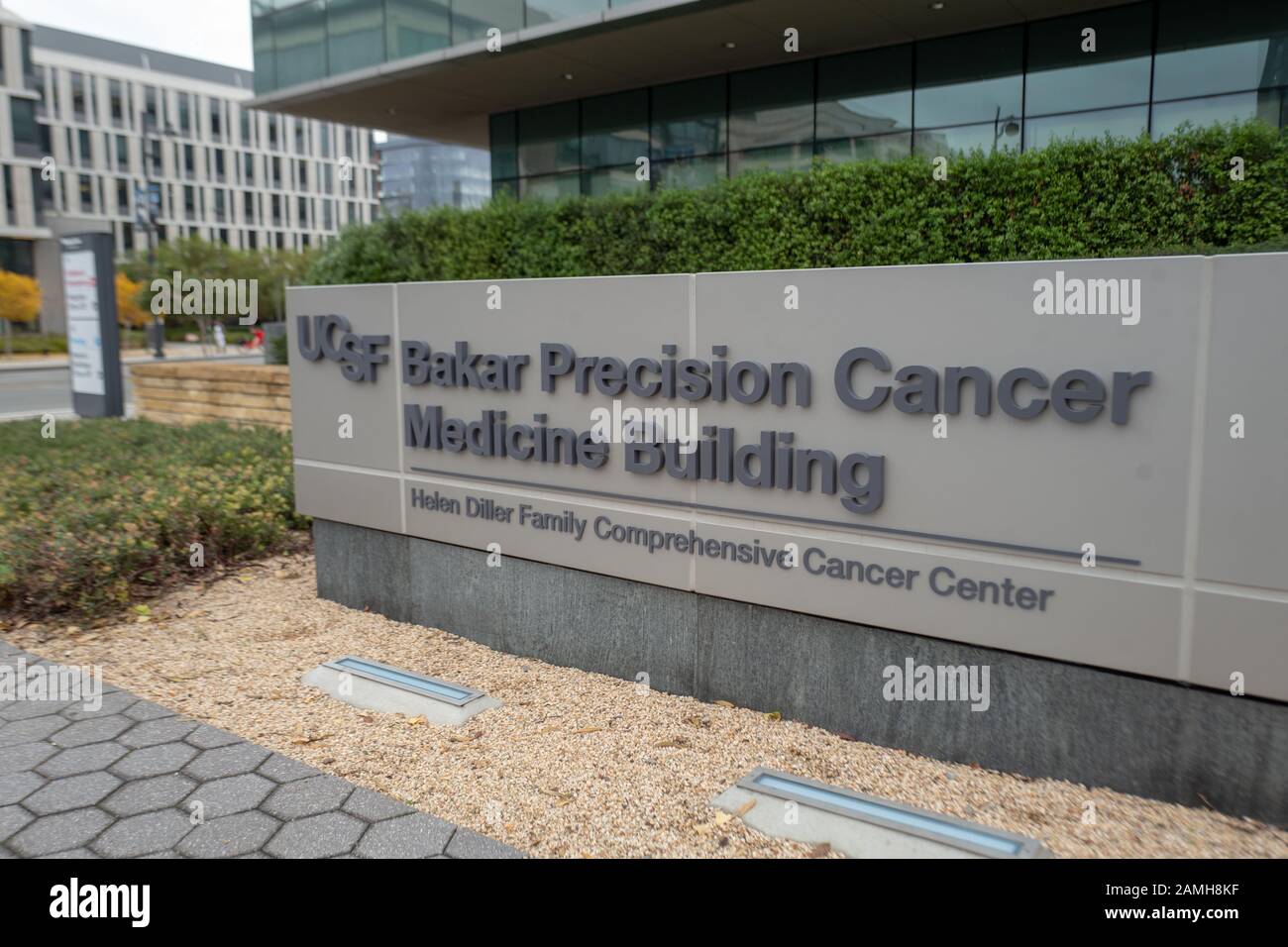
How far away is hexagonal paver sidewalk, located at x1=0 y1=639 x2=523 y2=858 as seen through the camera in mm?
3648

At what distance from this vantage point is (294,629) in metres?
6.31

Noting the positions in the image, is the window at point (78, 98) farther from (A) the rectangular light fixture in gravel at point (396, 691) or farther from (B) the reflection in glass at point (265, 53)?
(A) the rectangular light fixture in gravel at point (396, 691)

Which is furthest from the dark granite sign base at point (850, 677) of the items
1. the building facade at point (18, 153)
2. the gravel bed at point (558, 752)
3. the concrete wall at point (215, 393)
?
the building facade at point (18, 153)

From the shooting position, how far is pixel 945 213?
867 cm

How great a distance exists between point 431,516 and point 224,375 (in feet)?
32.0

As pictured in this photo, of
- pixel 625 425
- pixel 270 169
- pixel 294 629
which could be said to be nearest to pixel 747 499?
pixel 625 425

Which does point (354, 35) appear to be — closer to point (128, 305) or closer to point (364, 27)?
point (364, 27)

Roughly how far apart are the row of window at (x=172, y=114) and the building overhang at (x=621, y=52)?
5546cm

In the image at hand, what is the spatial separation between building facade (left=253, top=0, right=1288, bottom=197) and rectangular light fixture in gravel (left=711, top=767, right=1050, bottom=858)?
8.84m

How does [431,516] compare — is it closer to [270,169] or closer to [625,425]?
[625,425]

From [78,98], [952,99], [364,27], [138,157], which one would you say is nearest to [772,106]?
[952,99]

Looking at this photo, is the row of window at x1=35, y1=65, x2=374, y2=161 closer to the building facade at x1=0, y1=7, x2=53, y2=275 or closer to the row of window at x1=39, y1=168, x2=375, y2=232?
the building facade at x1=0, y1=7, x2=53, y2=275

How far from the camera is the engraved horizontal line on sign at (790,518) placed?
3.99 m

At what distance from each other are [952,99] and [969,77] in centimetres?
33
